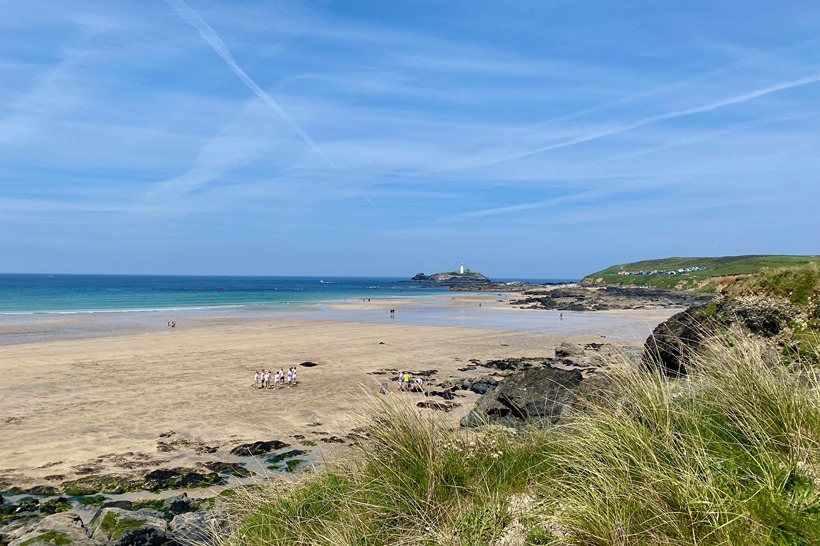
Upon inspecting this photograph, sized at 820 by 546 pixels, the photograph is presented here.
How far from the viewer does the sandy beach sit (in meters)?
11.9

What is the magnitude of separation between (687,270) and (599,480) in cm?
15104

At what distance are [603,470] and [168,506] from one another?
25.8 ft

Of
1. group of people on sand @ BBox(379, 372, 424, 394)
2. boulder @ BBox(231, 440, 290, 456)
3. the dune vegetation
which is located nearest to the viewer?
the dune vegetation

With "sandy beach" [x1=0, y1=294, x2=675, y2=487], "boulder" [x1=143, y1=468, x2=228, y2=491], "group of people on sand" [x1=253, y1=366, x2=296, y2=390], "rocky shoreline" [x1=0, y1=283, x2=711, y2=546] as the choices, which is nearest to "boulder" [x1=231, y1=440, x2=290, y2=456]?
"rocky shoreline" [x1=0, y1=283, x2=711, y2=546]

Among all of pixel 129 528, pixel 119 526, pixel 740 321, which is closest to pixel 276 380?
pixel 119 526

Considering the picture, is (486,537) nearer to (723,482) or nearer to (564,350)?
(723,482)

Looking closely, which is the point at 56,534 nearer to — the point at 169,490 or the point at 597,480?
the point at 169,490

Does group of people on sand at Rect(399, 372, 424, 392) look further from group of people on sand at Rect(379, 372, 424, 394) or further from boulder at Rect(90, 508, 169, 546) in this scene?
boulder at Rect(90, 508, 169, 546)

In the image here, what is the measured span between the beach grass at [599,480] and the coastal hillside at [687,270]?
209 feet

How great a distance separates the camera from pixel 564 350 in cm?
2517

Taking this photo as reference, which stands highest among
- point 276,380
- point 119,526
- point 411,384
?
point 119,526

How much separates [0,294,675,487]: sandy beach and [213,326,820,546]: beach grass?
0.83 metres

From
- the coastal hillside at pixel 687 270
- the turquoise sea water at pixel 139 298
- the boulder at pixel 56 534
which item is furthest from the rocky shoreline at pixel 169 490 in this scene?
the coastal hillside at pixel 687 270

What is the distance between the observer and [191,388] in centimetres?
1847
